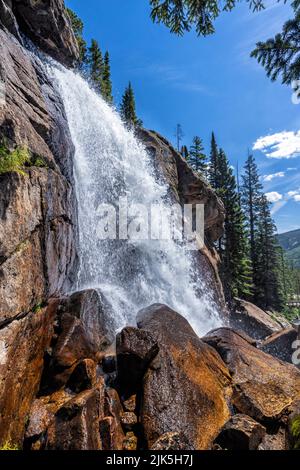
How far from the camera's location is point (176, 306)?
13867mm

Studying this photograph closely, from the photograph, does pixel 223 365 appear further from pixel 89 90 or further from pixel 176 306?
pixel 89 90

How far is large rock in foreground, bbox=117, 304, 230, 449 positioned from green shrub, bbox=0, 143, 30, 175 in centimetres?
417

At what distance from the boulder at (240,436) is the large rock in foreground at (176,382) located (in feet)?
1.17

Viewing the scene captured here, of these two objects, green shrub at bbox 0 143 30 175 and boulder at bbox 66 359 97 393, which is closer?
green shrub at bbox 0 143 30 175

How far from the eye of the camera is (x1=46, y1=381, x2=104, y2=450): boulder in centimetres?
384

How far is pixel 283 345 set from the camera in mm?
12508

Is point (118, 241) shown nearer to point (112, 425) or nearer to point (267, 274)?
point (112, 425)

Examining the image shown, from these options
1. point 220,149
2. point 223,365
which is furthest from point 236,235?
point 223,365

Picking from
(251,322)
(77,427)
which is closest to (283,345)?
(77,427)

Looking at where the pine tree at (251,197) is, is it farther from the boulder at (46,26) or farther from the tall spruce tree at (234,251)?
the boulder at (46,26)

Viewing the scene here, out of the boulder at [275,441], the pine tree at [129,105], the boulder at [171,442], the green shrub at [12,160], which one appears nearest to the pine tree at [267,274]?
the pine tree at [129,105]

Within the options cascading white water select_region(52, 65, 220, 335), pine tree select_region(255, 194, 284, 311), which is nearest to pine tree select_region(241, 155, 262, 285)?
pine tree select_region(255, 194, 284, 311)

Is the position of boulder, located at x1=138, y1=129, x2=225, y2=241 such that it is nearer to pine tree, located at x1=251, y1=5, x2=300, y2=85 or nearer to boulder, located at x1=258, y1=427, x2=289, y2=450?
pine tree, located at x1=251, y1=5, x2=300, y2=85
